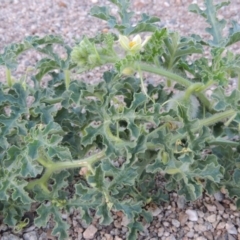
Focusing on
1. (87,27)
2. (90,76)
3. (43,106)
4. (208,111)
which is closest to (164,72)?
(208,111)

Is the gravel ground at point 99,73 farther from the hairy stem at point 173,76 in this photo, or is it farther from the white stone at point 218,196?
the hairy stem at point 173,76

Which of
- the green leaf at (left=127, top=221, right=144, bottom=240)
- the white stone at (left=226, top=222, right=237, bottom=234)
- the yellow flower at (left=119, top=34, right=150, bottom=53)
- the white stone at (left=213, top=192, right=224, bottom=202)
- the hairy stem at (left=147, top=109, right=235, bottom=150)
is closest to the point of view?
the yellow flower at (left=119, top=34, right=150, bottom=53)

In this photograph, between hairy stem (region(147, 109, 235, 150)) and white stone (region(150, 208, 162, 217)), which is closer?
hairy stem (region(147, 109, 235, 150))

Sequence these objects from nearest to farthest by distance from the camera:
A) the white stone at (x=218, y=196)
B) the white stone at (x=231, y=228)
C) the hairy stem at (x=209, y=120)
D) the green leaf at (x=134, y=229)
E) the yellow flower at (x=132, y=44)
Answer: the yellow flower at (x=132, y=44) → the hairy stem at (x=209, y=120) → the green leaf at (x=134, y=229) → the white stone at (x=231, y=228) → the white stone at (x=218, y=196)

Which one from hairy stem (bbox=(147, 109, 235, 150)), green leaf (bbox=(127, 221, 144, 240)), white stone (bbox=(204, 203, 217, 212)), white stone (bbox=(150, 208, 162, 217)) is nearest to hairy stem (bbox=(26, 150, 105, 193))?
hairy stem (bbox=(147, 109, 235, 150))

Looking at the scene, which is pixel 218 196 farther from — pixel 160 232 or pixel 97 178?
pixel 97 178

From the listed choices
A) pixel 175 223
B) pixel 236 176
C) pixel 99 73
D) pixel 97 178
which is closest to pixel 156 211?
pixel 175 223

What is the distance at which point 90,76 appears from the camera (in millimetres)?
3363

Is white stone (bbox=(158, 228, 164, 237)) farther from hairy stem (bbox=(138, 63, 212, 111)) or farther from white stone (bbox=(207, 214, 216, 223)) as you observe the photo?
hairy stem (bbox=(138, 63, 212, 111))

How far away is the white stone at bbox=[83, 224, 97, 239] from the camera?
241cm

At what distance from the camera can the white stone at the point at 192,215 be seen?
2.43 m

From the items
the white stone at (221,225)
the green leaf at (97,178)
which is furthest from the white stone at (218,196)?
the green leaf at (97,178)

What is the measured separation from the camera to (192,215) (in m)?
2.44

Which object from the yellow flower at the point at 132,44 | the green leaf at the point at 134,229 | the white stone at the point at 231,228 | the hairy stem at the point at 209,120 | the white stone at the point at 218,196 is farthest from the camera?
the white stone at the point at 218,196
